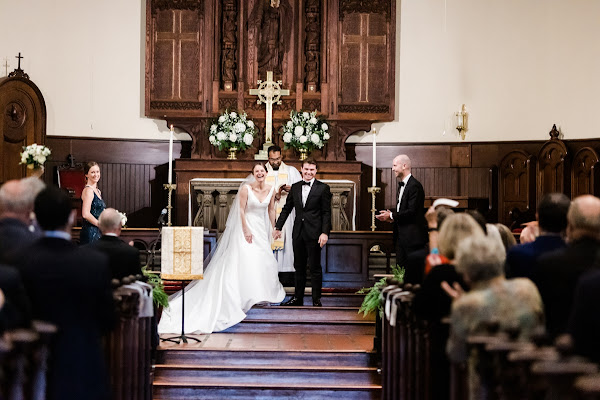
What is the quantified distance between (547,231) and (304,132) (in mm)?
7618

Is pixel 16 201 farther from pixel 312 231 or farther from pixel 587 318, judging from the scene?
pixel 312 231

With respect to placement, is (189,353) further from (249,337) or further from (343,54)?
(343,54)

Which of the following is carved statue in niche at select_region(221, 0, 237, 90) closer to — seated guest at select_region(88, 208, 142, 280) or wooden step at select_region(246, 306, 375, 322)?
wooden step at select_region(246, 306, 375, 322)

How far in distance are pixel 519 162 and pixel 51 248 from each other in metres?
9.37

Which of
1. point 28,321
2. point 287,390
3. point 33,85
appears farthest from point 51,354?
point 33,85

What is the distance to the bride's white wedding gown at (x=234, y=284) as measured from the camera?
341 inches

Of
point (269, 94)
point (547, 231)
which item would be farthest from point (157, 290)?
point (269, 94)

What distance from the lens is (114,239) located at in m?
5.87

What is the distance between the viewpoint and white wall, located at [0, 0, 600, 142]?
40.3ft

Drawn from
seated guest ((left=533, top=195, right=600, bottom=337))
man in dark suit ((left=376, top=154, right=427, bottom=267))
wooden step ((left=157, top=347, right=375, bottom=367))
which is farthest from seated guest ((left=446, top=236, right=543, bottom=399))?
man in dark suit ((left=376, top=154, right=427, bottom=267))

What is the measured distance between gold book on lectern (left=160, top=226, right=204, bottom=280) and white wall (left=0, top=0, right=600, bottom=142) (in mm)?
5088

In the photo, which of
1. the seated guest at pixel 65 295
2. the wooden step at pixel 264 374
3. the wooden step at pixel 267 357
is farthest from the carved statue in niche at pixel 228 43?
the seated guest at pixel 65 295

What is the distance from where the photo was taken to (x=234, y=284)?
887 centimetres

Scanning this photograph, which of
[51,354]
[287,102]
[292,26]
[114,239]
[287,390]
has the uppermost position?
[292,26]
